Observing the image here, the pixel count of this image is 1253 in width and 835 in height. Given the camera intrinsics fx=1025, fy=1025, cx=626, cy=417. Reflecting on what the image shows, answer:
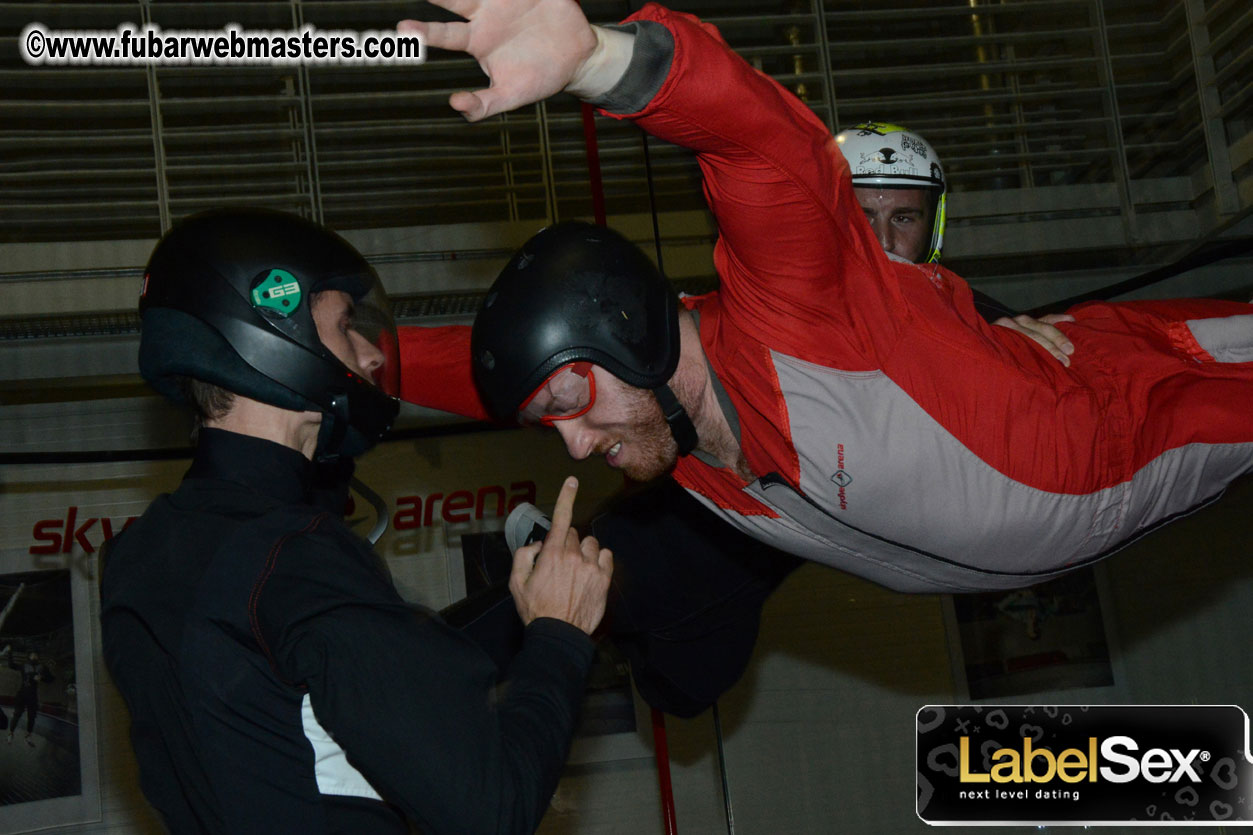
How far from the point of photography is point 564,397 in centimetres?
188

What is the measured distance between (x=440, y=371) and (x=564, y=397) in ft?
1.70

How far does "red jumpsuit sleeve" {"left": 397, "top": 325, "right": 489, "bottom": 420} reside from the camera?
7.50ft

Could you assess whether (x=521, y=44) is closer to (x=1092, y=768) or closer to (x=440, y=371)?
(x=440, y=371)

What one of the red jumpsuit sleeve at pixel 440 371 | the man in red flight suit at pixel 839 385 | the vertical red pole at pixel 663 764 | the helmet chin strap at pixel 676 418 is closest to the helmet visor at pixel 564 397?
the man in red flight suit at pixel 839 385

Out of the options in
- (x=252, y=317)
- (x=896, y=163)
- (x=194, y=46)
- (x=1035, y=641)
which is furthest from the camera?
(x=1035, y=641)

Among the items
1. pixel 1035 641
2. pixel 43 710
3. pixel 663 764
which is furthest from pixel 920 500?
pixel 43 710

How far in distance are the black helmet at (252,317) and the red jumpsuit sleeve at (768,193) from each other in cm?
54

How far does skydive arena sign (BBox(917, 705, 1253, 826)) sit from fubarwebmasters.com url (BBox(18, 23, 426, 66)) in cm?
331

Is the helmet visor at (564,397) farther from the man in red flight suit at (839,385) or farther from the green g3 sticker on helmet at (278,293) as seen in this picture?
the green g3 sticker on helmet at (278,293)

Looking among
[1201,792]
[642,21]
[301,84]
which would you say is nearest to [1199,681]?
[1201,792]

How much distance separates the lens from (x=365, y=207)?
3.90 metres

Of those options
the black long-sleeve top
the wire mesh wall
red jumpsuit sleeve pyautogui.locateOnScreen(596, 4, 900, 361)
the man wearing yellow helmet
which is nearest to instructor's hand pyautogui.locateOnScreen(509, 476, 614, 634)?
the black long-sleeve top

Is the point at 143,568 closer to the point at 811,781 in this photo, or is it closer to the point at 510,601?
the point at 510,601

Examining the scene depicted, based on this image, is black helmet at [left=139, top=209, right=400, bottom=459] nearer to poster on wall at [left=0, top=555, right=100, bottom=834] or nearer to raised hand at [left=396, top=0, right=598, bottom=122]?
raised hand at [left=396, top=0, right=598, bottom=122]
